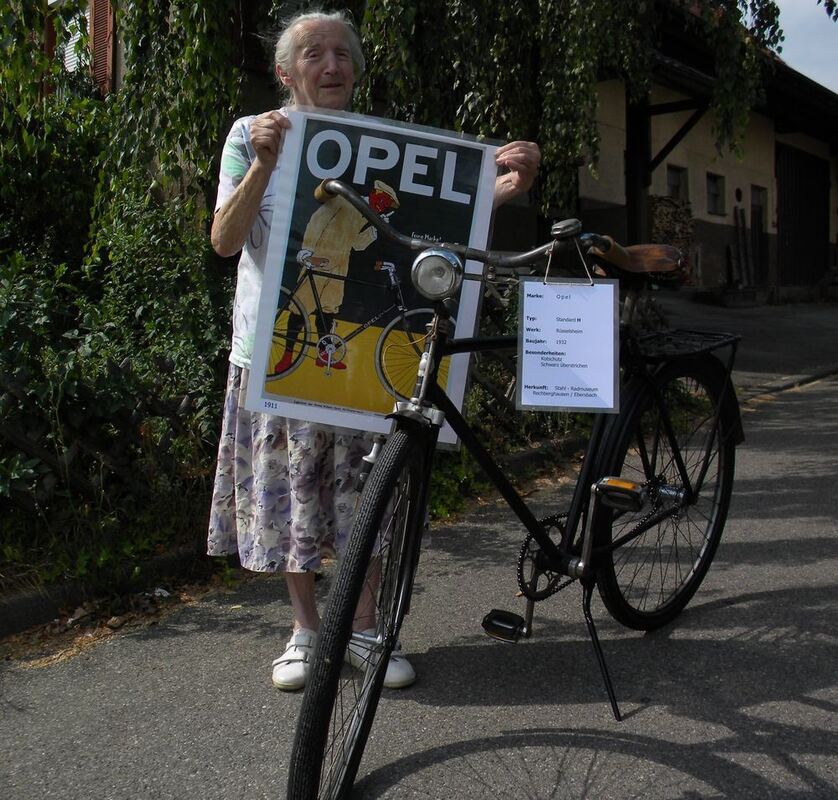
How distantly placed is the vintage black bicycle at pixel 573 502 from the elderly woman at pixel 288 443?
14.0 inches

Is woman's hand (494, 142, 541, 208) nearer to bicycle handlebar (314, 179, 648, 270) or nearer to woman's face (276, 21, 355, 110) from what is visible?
bicycle handlebar (314, 179, 648, 270)

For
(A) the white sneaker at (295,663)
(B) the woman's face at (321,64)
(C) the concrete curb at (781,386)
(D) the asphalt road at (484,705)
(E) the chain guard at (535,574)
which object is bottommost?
(D) the asphalt road at (484,705)

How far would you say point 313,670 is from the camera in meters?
1.88

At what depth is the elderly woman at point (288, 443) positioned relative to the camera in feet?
8.21

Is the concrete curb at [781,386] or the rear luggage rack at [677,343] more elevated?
the rear luggage rack at [677,343]

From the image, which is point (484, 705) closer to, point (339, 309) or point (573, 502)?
point (573, 502)

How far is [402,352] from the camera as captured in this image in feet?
8.32

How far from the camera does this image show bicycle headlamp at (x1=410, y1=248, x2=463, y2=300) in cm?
208

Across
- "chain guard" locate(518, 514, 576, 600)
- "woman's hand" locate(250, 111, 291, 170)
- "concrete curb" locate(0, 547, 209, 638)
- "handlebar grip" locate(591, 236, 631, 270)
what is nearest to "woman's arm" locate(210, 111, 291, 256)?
"woman's hand" locate(250, 111, 291, 170)

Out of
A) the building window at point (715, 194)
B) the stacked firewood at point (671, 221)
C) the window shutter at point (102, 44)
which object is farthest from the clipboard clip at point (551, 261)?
the building window at point (715, 194)

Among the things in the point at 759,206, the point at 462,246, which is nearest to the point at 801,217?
the point at 759,206

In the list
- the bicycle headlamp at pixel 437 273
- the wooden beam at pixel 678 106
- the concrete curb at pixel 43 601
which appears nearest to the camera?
the bicycle headlamp at pixel 437 273

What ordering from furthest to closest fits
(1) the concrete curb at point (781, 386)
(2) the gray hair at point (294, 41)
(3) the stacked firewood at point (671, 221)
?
1. (3) the stacked firewood at point (671, 221)
2. (1) the concrete curb at point (781, 386)
3. (2) the gray hair at point (294, 41)

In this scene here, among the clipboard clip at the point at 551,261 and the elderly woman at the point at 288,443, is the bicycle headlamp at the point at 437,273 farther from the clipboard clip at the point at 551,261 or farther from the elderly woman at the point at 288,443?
the elderly woman at the point at 288,443
